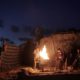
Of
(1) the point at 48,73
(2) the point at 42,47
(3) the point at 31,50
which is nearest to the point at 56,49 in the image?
(2) the point at 42,47

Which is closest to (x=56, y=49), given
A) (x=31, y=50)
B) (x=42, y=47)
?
(x=42, y=47)

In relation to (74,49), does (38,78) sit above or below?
below

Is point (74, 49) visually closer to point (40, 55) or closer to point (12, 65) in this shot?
point (40, 55)

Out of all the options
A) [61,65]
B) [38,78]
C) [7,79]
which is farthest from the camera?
[61,65]

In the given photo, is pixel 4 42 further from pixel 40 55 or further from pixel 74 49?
pixel 74 49

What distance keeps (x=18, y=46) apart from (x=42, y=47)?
3.15 meters

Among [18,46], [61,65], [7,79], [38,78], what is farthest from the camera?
[18,46]

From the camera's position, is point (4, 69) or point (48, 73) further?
point (4, 69)

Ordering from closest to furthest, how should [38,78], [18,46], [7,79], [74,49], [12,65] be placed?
[38,78]
[7,79]
[74,49]
[12,65]
[18,46]

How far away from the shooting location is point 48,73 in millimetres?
16656

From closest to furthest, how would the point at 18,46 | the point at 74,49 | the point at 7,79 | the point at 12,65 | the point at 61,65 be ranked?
the point at 7,79, the point at 61,65, the point at 74,49, the point at 12,65, the point at 18,46

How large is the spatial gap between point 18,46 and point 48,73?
28.3ft

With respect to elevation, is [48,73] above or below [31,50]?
below

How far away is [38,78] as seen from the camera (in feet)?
53.9
